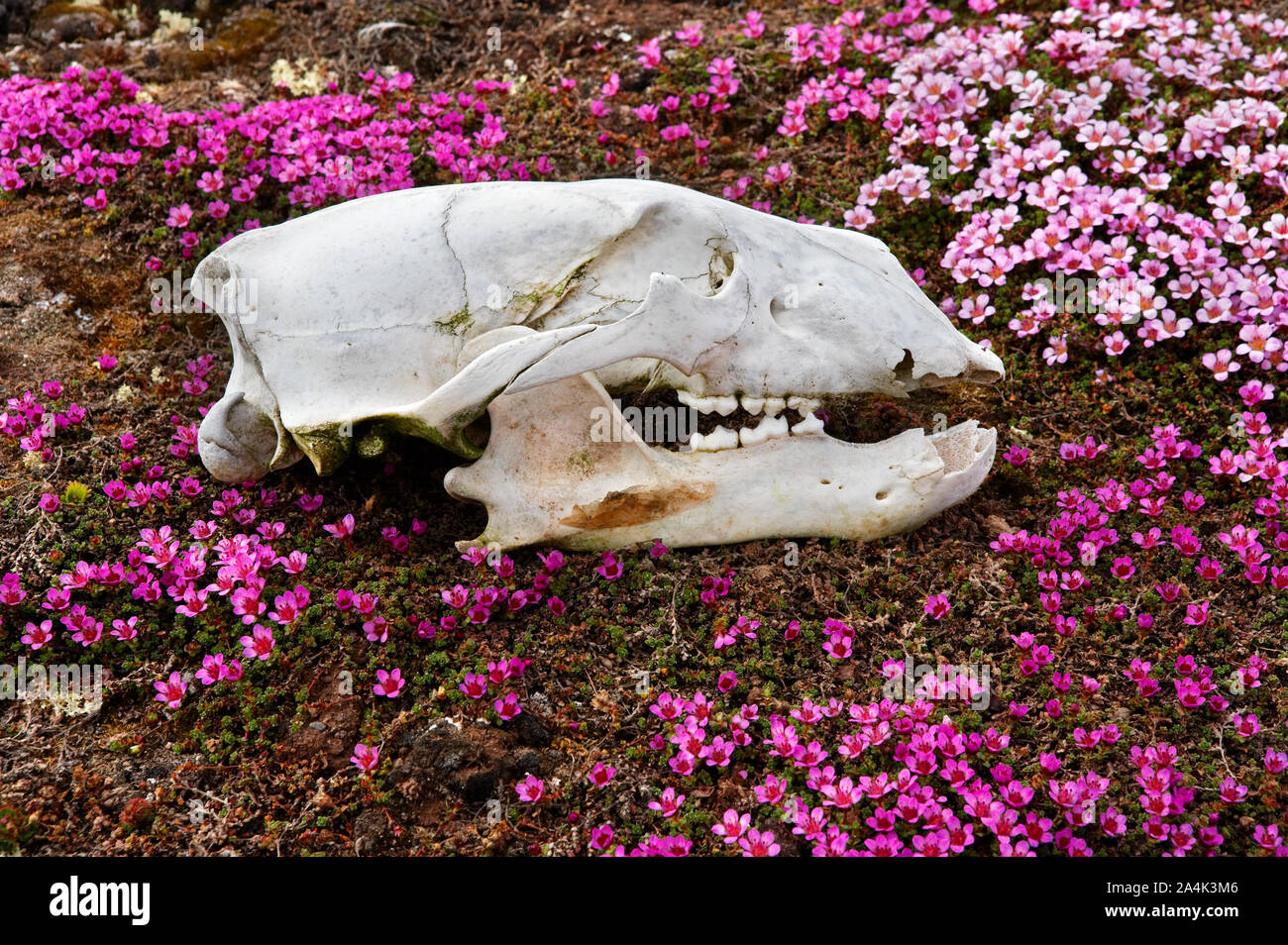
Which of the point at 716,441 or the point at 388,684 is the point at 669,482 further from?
the point at 388,684

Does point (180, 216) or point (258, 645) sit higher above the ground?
point (180, 216)

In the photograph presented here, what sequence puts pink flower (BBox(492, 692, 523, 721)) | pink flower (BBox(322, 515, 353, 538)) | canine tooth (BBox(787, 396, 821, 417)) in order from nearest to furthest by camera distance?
1. pink flower (BBox(492, 692, 523, 721))
2. canine tooth (BBox(787, 396, 821, 417))
3. pink flower (BBox(322, 515, 353, 538))

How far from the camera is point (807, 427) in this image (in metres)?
4.46

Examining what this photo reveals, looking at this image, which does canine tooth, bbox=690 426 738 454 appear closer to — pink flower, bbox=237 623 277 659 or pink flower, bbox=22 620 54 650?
pink flower, bbox=237 623 277 659

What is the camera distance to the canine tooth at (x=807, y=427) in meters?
4.46

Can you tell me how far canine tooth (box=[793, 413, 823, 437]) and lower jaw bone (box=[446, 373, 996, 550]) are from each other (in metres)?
0.04

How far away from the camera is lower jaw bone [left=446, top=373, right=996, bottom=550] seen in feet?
14.7

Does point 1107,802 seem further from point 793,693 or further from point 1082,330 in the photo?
point 1082,330

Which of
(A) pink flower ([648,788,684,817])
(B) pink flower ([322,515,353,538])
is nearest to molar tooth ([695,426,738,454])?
(A) pink flower ([648,788,684,817])

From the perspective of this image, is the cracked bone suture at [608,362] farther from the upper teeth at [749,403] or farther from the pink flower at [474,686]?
the pink flower at [474,686]

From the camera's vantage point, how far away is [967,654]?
4270 millimetres

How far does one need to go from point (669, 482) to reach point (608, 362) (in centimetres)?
58

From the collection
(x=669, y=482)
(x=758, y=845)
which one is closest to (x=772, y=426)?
(x=669, y=482)

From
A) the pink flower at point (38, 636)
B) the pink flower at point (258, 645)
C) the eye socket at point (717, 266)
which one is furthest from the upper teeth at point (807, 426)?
the pink flower at point (38, 636)
